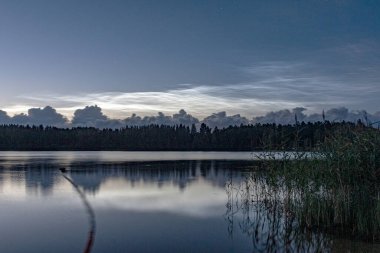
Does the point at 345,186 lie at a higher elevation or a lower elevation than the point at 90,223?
higher

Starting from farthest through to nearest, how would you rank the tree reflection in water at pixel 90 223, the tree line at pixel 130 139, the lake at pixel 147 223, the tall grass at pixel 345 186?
the tree line at pixel 130 139 → the tall grass at pixel 345 186 → the lake at pixel 147 223 → the tree reflection in water at pixel 90 223

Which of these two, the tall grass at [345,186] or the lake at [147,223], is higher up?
the tall grass at [345,186]

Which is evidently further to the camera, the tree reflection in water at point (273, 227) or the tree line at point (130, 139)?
the tree line at point (130, 139)

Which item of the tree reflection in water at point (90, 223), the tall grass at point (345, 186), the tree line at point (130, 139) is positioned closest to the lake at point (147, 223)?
the tree reflection in water at point (90, 223)

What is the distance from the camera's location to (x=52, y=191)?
2638cm

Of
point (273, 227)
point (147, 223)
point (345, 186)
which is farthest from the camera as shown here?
point (147, 223)

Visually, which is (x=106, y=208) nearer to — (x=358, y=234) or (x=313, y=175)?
(x=313, y=175)

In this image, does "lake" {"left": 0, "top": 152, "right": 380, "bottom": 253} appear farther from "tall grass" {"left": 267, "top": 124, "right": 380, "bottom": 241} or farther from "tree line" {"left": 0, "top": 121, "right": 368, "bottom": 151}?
"tree line" {"left": 0, "top": 121, "right": 368, "bottom": 151}

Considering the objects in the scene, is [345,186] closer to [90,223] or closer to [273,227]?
[273,227]

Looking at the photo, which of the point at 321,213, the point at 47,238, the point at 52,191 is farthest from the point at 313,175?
the point at 52,191

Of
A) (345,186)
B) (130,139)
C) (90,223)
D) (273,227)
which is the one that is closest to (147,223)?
(90,223)

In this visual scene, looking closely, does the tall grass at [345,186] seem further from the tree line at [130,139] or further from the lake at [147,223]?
the tree line at [130,139]

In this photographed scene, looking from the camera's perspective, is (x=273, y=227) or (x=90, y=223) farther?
(x=90, y=223)

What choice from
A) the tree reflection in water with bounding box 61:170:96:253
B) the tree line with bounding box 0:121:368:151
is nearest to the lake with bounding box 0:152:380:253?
the tree reflection in water with bounding box 61:170:96:253
